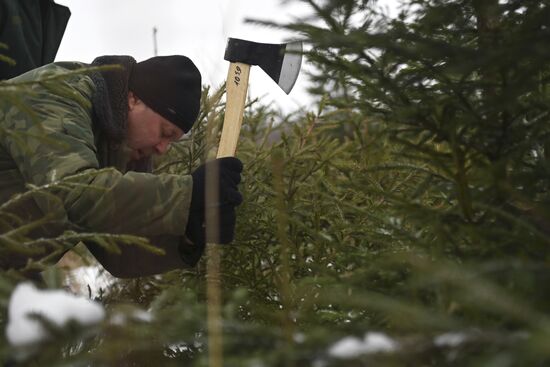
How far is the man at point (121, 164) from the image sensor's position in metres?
2.37

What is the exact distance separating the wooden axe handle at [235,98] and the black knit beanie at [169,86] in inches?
6.4

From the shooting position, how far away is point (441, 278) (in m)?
0.99

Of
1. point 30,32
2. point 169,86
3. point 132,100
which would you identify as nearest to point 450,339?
point 169,86

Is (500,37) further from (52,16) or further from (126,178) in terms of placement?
(52,16)

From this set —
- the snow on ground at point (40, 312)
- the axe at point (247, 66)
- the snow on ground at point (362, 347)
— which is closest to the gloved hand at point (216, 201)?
the axe at point (247, 66)

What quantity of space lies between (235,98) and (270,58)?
27 cm

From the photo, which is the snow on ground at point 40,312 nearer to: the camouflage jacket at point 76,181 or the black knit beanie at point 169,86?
the camouflage jacket at point 76,181

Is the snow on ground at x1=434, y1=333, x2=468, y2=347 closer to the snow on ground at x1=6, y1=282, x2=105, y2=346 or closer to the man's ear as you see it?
the snow on ground at x1=6, y1=282, x2=105, y2=346

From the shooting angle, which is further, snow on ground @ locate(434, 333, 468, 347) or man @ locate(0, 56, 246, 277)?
man @ locate(0, 56, 246, 277)

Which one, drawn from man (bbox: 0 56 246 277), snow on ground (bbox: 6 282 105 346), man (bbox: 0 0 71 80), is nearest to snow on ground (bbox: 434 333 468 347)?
snow on ground (bbox: 6 282 105 346)

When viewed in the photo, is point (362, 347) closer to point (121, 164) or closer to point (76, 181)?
point (76, 181)

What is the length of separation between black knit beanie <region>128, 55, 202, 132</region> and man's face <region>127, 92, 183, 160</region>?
3 centimetres

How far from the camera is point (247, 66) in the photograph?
10.4 ft

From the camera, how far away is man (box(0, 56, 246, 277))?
7.78ft
